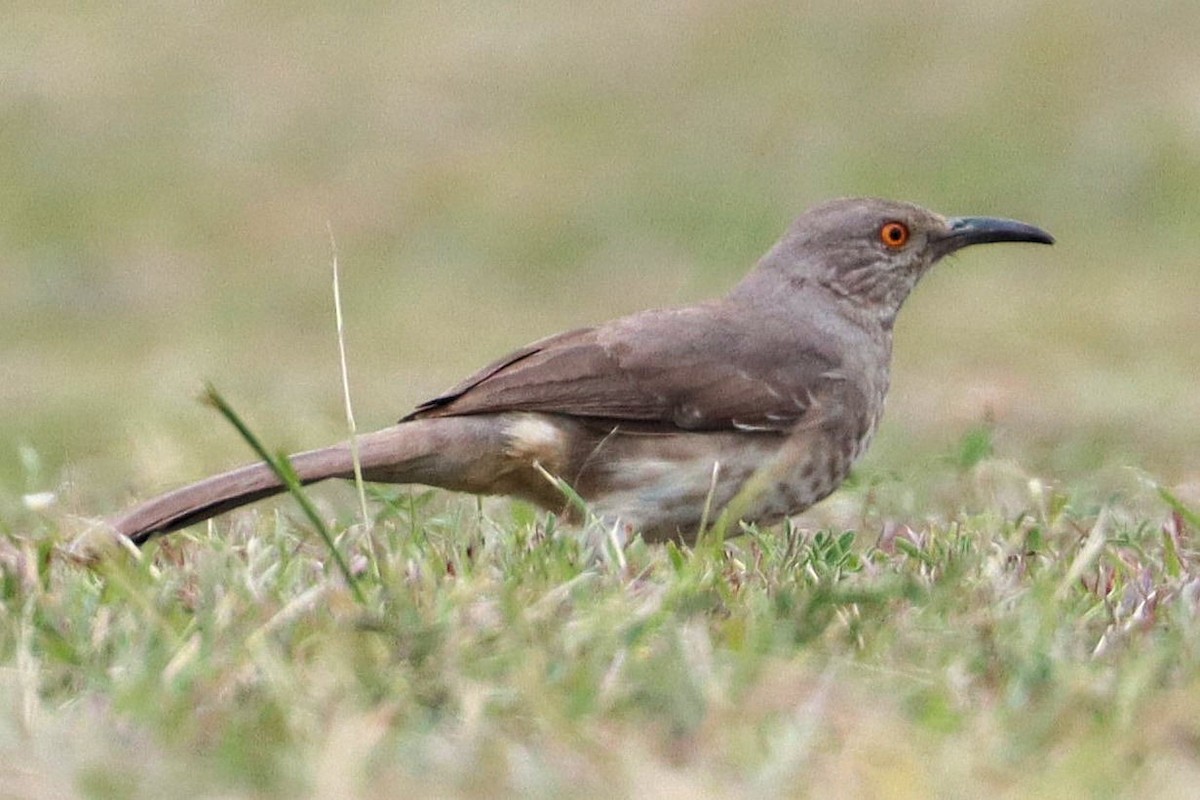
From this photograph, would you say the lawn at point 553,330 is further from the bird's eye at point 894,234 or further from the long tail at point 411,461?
the bird's eye at point 894,234

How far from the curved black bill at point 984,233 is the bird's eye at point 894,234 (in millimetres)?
132

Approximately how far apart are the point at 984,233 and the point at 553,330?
25.0 ft

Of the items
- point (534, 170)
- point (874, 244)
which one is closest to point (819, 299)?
point (874, 244)

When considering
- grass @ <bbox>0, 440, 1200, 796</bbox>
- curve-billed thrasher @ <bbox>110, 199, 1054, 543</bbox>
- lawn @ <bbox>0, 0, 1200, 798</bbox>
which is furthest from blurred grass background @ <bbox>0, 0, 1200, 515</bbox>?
grass @ <bbox>0, 440, 1200, 796</bbox>

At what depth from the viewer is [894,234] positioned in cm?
672

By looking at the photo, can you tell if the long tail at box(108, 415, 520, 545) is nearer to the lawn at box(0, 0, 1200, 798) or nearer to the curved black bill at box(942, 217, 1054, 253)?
the lawn at box(0, 0, 1200, 798)

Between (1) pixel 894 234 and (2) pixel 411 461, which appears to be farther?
(1) pixel 894 234

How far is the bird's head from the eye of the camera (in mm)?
6645

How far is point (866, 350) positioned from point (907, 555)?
161 centimetres

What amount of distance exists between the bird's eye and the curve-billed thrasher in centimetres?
44

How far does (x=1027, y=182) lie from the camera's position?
Answer: 16906mm

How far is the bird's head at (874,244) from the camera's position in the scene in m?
6.64

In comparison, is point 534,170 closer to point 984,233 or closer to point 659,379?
point 984,233

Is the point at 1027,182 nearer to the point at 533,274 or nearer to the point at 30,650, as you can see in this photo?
the point at 533,274
